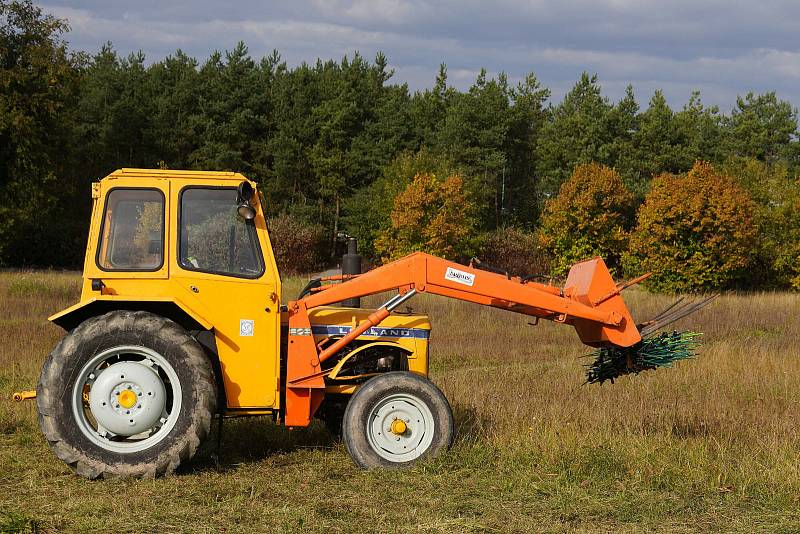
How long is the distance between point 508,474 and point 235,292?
257 cm

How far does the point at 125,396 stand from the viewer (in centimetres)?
737

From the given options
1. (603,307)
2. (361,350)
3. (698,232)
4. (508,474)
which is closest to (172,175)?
(361,350)

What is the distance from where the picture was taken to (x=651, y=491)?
7.08 meters

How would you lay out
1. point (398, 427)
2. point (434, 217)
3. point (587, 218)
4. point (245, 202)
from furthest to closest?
1. point (587, 218)
2. point (434, 217)
3. point (398, 427)
4. point (245, 202)

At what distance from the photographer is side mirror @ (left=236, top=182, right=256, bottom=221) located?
761cm

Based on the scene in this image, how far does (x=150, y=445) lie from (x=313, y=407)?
136 cm

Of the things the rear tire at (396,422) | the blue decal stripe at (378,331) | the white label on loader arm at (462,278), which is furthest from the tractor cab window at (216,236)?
the white label on loader arm at (462,278)

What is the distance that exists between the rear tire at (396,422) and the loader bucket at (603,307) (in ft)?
4.77

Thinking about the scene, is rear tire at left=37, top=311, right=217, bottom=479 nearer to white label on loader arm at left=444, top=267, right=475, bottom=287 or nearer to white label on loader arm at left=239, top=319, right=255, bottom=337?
white label on loader arm at left=239, top=319, right=255, bottom=337

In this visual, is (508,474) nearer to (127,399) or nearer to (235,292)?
(235,292)

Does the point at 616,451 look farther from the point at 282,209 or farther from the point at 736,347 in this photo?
the point at 282,209

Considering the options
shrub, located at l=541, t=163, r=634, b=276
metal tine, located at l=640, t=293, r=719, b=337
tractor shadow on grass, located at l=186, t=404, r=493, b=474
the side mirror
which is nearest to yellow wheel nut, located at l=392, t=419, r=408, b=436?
tractor shadow on grass, located at l=186, t=404, r=493, b=474

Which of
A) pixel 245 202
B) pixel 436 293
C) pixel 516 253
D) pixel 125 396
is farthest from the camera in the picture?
pixel 516 253

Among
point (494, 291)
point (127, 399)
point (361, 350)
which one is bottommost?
point (127, 399)
